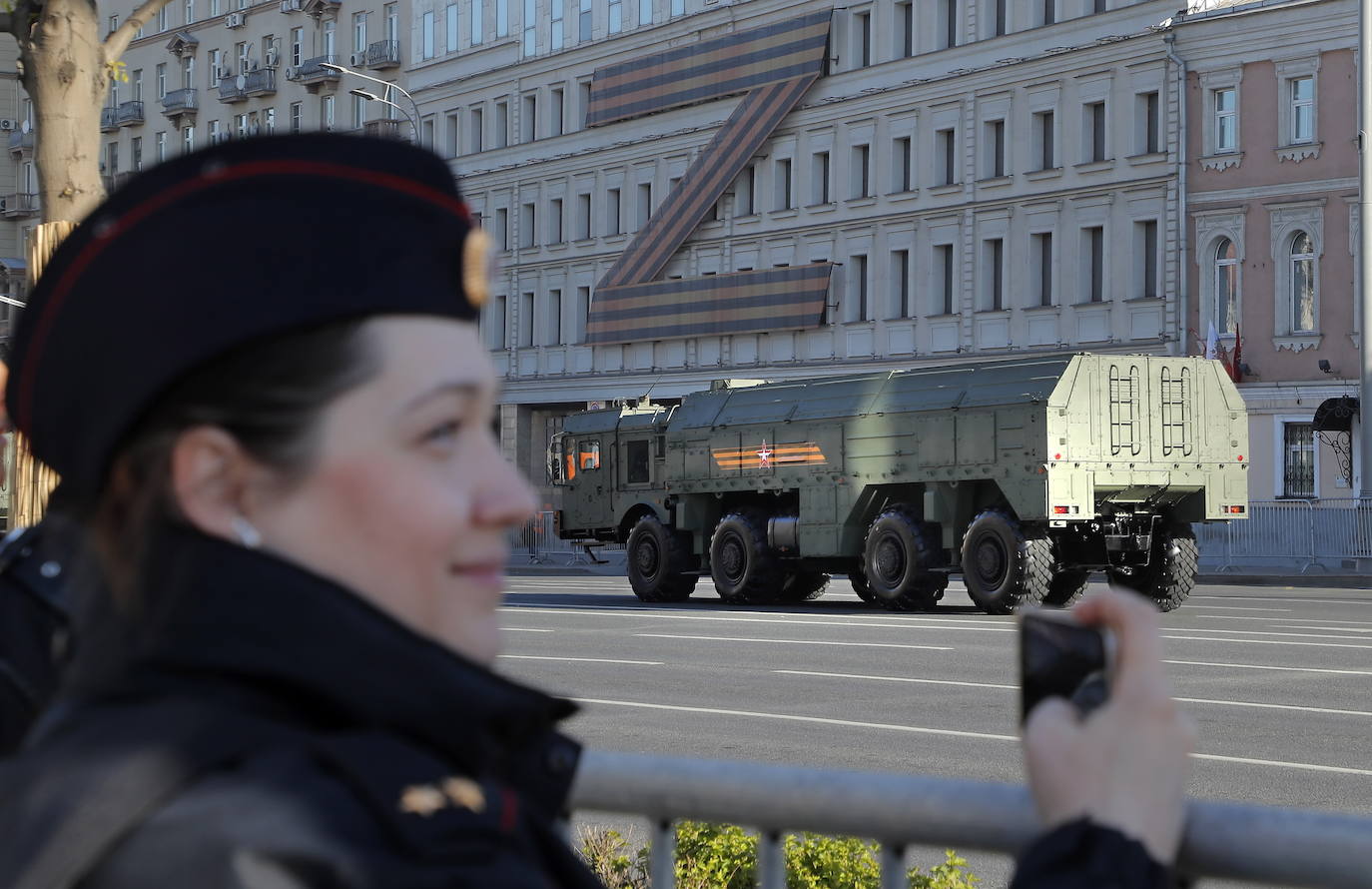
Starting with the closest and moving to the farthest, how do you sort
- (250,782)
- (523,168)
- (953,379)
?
(250,782), (953,379), (523,168)

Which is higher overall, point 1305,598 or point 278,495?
point 278,495

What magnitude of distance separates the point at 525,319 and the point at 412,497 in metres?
57.8

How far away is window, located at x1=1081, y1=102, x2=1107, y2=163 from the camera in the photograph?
44219mm

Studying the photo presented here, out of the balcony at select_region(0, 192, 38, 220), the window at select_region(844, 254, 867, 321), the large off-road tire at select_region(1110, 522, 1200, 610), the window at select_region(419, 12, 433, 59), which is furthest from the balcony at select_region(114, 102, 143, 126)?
the large off-road tire at select_region(1110, 522, 1200, 610)

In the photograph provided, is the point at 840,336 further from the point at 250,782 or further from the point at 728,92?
the point at 250,782

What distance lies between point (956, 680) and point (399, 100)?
170 feet

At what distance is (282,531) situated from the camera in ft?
4.26

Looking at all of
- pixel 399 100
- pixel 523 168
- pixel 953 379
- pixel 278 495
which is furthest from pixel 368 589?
pixel 399 100

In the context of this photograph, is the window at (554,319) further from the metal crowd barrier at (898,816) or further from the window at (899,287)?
the metal crowd barrier at (898,816)

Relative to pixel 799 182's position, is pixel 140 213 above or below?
below

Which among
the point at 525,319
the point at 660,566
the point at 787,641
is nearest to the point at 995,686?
the point at 787,641

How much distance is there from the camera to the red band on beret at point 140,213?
1315mm

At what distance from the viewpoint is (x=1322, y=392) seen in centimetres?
4022

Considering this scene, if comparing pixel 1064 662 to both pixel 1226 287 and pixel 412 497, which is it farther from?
pixel 1226 287
